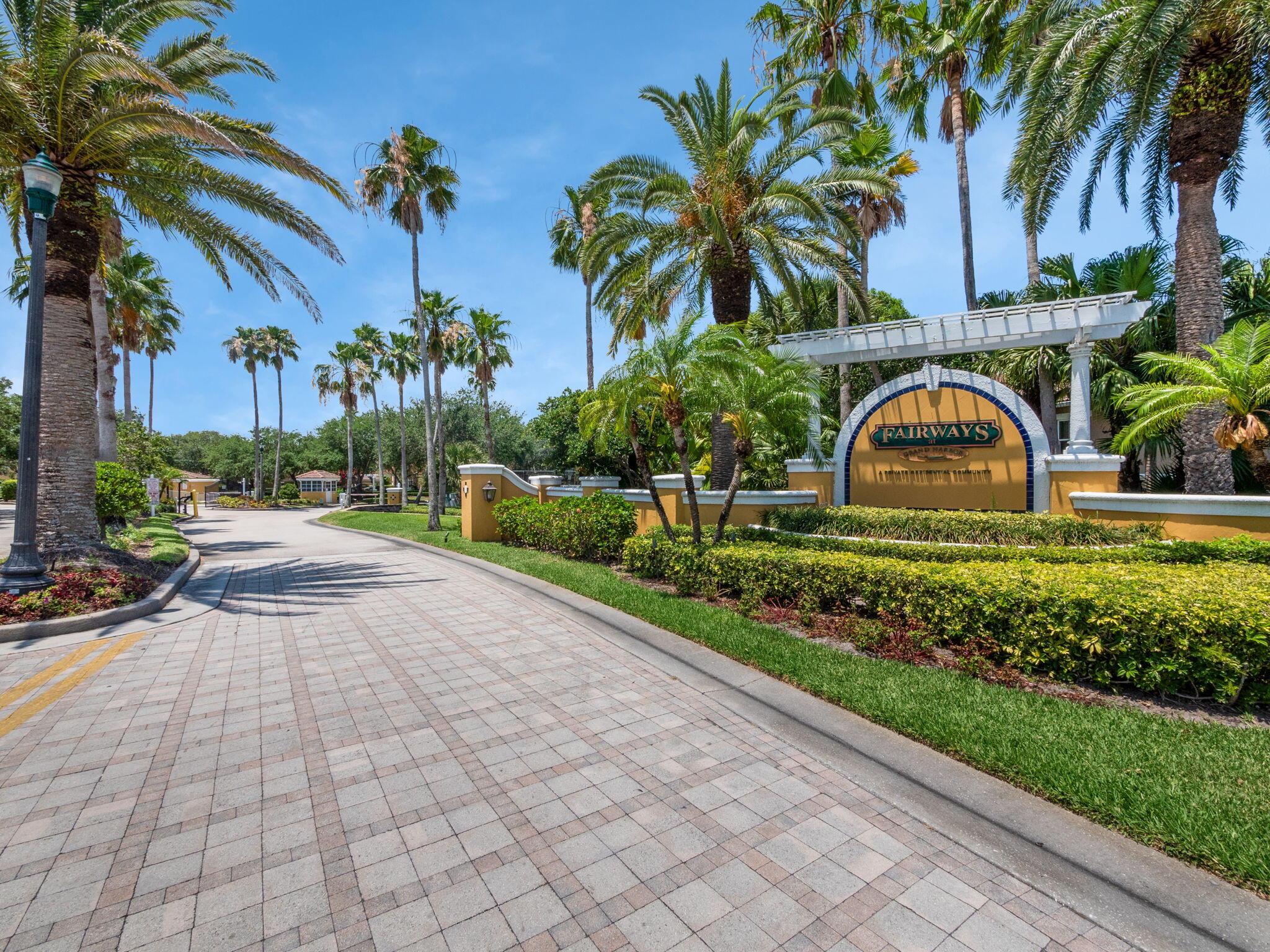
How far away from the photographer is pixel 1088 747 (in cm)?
398

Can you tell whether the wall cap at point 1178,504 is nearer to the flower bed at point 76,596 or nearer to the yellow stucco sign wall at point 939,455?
the yellow stucco sign wall at point 939,455

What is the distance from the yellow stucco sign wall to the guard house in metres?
0.02

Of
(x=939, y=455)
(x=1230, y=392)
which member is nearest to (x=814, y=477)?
(x=939, y=455)

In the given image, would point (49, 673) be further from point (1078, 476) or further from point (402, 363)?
point (402, 363)

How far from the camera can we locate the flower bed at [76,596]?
23.0 ft

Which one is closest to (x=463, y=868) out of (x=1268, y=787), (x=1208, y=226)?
(x=1268, y=787)

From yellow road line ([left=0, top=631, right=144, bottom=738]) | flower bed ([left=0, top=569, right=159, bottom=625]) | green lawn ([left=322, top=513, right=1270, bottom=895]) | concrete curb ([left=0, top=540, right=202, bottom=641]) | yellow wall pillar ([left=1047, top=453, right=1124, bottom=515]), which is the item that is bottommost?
green lawn ([left=322, top=513, right=1270, bottom=895])

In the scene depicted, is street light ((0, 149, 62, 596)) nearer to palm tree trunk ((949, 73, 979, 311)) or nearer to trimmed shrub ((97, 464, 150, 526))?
trimmed shrub ((97, 464, 150, 526))

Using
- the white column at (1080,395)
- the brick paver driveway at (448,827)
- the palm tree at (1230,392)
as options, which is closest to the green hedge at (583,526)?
the brick paver driveway at (448,827)

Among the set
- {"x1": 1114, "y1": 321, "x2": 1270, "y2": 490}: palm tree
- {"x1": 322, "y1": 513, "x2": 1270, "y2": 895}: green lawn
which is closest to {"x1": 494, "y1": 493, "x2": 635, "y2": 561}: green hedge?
{"x1": 322, "y1": 513, "x2": 1270, "y2": 895}: green lawn

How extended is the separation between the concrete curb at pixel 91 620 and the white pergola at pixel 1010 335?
1244 centimetres

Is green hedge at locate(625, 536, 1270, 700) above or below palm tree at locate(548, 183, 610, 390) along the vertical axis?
below

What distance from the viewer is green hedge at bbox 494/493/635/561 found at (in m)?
12.1

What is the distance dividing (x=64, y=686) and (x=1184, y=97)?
1873 centimetres
